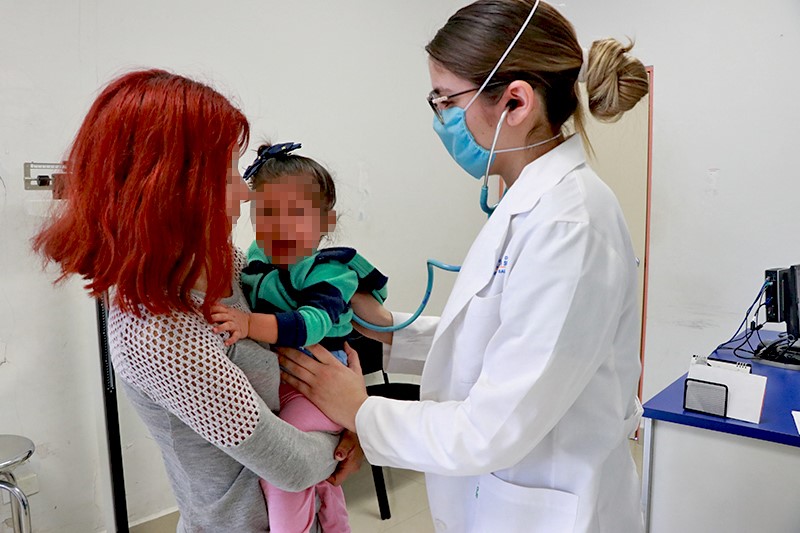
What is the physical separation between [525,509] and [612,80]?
0.79 meters

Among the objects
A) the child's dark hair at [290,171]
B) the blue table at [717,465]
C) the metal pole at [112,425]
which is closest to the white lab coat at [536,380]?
the child's dark hair at [290,171]

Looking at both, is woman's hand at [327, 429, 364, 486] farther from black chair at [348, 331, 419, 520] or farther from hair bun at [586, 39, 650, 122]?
black chair at [348, 331, 419, 520]

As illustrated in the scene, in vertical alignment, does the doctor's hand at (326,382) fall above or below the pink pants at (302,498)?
above

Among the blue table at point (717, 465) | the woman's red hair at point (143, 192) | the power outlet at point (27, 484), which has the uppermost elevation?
the woman's red hair at point (143, 192)

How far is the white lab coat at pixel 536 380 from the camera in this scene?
3.01 feet

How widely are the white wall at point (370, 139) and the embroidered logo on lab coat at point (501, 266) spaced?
1.71m

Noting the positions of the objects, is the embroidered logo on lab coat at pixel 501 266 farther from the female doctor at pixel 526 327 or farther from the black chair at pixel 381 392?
the black chair at pixel 381 392

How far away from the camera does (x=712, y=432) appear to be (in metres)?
1.78

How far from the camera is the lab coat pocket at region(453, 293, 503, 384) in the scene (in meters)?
1.03

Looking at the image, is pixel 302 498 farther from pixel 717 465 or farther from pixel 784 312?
pixel 784 312

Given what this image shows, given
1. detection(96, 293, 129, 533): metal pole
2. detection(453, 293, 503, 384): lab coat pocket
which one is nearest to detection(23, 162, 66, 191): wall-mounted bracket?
detection(96, 293, 129, 533): metal pole

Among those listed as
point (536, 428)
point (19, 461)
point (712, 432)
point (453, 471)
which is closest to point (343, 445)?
point (453, 471)

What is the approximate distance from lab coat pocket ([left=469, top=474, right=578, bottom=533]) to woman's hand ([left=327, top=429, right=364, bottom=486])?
0.82ft

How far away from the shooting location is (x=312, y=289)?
1242mm
